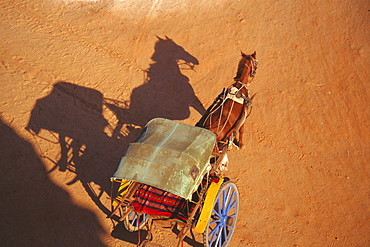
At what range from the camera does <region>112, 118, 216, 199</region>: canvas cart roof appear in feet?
19.0

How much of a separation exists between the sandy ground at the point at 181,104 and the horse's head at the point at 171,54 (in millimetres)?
50

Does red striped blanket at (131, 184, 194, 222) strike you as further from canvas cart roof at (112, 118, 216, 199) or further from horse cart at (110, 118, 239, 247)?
canvas cart roof at (112, 118, 216, 199)

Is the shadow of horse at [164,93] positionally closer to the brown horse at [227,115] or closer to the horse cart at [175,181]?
the brown horse at [227,115]

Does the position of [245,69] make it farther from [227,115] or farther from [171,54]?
[171,54]

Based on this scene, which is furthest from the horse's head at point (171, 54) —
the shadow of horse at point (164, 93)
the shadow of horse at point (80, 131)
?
Answer: the shadow of horse at point (80, 131)

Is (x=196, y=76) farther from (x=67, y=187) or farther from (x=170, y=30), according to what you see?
(x=67, y=187)

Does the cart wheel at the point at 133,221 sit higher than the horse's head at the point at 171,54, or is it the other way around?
the horse's head at the point at 171,54

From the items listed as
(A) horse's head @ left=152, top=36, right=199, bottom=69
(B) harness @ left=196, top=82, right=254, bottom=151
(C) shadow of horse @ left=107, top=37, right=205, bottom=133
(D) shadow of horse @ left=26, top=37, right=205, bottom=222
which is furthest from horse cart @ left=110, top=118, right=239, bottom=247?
(A) horse's head @ left=152, top=36, right=199, bottom=69

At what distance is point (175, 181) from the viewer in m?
5.75

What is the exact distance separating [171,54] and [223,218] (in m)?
6.61

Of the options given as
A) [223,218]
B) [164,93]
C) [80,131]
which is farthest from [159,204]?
[164,93]

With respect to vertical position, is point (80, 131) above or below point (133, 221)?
above

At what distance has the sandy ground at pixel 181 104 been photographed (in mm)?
7680

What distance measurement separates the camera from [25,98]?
9922 mm
